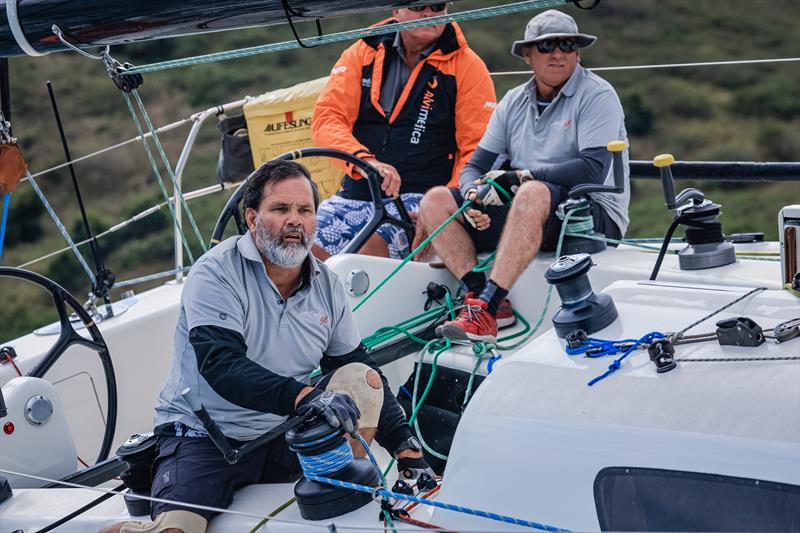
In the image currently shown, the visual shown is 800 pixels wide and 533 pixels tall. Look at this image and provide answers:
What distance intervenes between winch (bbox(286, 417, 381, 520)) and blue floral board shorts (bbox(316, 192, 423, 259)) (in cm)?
177

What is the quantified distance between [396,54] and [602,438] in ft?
8.26

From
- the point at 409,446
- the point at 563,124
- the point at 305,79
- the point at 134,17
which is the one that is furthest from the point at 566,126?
the point at 305,79

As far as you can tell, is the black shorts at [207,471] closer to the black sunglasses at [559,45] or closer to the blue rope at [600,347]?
the blue rope at [600,347]

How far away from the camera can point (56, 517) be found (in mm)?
2375

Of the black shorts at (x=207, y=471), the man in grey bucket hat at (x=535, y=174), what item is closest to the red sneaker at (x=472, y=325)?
the man in grey bucket hat at (x=535, y=174)

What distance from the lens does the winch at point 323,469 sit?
2.04 m

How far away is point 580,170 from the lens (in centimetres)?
333

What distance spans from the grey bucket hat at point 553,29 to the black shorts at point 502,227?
0.54 m

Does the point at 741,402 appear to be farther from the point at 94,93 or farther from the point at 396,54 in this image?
the point at 94,93

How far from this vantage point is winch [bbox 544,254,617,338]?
2197 mm

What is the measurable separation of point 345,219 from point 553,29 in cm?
108

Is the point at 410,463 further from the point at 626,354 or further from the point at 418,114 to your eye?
the point at 418,114

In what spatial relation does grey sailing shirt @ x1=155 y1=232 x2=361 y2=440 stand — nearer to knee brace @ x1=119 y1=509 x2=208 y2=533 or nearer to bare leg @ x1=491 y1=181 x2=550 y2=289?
knee brace @ x1=119 y1=509 x2=208 y2=533

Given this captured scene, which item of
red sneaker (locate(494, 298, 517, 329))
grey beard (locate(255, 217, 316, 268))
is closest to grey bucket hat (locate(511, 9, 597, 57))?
red sneaker (locate(494, 298, 517, 329))
